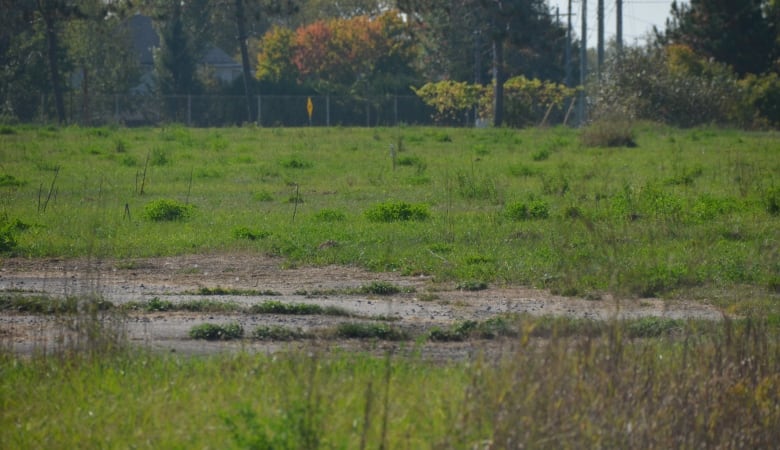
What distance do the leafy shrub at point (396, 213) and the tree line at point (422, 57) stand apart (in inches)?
Answer: 1154

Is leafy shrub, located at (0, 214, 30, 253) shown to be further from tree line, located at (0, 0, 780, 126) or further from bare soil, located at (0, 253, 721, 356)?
tree line, located at (0, 0, 780, 126)

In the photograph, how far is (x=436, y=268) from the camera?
483 inches

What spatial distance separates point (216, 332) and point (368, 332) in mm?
1198

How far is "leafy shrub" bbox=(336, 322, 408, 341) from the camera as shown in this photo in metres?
8.71

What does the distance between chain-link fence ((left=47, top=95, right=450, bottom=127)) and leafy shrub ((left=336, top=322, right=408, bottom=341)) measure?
47.8 m

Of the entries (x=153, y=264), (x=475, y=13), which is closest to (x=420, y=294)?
(x=153, y=264)

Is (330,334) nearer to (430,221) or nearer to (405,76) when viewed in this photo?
(430,221)

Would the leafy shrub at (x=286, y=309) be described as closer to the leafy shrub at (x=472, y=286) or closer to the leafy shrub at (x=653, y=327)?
the leafy shrub at (x=472, y=286)

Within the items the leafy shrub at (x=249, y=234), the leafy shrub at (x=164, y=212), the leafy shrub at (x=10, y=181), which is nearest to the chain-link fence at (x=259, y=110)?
the leafy shrub at (x=10, y=181)

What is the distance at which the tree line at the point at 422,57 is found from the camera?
46594 mm

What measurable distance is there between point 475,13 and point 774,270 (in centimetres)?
5013

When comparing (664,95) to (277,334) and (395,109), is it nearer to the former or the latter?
(395,109)

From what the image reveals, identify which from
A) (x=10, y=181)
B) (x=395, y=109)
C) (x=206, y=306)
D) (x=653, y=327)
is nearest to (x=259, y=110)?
(x=395, y=109)

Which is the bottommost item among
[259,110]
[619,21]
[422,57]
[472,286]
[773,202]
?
[472,286]
